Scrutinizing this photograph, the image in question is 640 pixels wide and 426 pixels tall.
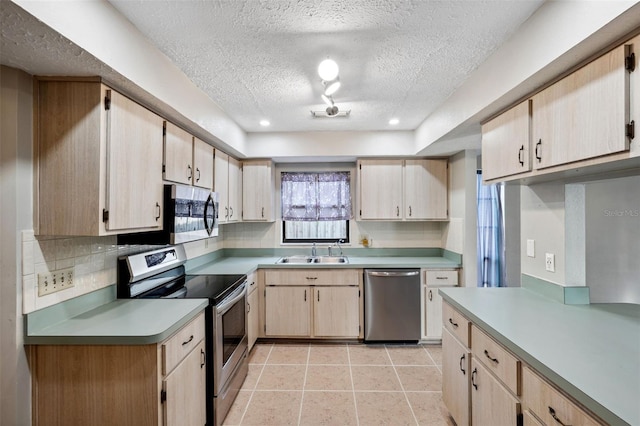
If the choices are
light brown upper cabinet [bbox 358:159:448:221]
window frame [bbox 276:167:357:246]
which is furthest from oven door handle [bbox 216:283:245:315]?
light brown upper cabinet [bbox 358:159:448:221]

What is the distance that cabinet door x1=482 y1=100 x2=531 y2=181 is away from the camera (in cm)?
169

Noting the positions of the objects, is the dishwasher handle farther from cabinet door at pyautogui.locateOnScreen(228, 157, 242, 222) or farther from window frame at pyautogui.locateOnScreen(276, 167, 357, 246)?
cabinet door at pyautogui.locateOnScreen(228, 157, 242, 222)

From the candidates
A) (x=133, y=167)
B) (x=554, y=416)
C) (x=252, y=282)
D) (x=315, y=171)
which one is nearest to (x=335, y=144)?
(x=315, y=171)

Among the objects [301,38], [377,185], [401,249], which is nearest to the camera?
[301,38]

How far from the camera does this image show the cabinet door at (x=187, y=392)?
1.51 meters

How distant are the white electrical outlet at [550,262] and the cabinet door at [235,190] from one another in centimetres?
284

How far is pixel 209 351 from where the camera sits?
2002 mm

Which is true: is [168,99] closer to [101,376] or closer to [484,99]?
[101,376]

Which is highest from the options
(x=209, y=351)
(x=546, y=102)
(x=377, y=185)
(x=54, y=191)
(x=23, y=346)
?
(x=546, y=102)

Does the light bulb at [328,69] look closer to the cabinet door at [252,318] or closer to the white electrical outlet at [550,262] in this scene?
the white electrical outlet at [550,262]

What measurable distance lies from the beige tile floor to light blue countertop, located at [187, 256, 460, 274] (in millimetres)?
903

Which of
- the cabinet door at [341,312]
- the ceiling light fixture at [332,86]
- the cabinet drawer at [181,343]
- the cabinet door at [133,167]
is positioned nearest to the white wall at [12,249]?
the cabinet door at [133,167]

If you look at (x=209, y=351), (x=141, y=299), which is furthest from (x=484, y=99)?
(x=141, y=299)

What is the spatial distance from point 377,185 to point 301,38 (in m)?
2.22
